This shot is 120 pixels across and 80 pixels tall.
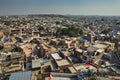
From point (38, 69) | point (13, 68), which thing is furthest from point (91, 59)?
point (13, 68)

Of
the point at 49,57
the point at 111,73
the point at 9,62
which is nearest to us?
the point at 111,73

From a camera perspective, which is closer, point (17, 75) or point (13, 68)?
point (17, 75)

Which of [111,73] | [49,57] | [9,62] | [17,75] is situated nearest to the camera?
[17,75]

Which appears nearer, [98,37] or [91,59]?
[91,59]

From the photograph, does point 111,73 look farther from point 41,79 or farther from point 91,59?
point 41,79

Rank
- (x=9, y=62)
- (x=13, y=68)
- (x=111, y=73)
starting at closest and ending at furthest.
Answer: (x=111, y=73), (x=13, y=68), (x=9, y=62)

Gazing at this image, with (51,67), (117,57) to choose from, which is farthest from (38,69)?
(117,57)

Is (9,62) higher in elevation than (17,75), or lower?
lower

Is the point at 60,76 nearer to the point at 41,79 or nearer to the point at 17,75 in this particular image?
the point at 41,79

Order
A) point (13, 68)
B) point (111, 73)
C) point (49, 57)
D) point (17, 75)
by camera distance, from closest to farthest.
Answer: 1. point (17, 75)
2. point (111, 73)
3. point (13, 68)
4. point (49, 57)
